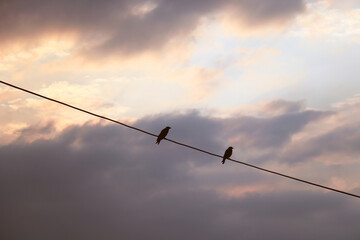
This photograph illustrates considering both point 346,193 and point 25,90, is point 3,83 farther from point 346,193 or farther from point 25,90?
point 346,193

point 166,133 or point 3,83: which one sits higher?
point 166,133

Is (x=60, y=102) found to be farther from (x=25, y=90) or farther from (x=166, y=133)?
(x=166, y=133)

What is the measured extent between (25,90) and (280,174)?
30.1 feet

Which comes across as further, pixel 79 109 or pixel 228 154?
pixel 228 154

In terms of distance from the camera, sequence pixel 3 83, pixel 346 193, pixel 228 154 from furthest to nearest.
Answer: pixel 228 154
pixel 346 193
pixel 3 83

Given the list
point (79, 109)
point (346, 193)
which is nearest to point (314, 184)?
point (346, 193)

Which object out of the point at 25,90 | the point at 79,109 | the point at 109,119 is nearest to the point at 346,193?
the point at 109,119

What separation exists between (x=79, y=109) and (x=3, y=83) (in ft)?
8.02

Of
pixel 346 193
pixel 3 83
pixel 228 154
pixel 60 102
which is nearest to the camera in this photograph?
pixel 3 83

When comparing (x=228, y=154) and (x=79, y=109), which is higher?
(x=228, y=154)

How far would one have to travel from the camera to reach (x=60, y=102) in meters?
13.2

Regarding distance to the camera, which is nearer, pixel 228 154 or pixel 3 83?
pixel 3 83

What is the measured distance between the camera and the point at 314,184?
14.6 meters

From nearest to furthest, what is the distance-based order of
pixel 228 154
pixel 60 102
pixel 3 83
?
pixel 3 83 → pixel 60 102 → pixel 228 154
